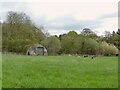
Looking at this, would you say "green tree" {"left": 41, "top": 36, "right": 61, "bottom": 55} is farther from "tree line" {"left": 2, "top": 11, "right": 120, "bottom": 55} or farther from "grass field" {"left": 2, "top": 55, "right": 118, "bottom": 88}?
"grass field" {"left": 2, "top": 55, "right": 118, "bottom": 88}

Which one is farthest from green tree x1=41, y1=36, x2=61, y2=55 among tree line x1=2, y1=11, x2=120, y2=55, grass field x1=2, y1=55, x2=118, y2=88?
grass field x1=2, y1=55, x2=118, y2=88

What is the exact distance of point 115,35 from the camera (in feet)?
270

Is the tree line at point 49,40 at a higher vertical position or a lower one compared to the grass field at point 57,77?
higher

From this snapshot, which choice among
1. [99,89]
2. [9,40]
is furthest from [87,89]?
[9,40]

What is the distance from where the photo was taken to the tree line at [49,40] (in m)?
69.4

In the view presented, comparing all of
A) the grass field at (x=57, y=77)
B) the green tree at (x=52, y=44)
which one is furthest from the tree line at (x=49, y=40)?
the grass field at (x=57, y=77)

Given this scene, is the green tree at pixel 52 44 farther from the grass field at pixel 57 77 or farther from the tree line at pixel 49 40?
the grass field at pixel 57 77

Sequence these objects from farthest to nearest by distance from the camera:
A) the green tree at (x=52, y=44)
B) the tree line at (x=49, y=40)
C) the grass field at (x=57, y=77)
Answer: the green tree at (x=52, y=44) → the tree line at (x=49, y=40) → the grass field at (x=57, y=77)

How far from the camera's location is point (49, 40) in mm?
78625

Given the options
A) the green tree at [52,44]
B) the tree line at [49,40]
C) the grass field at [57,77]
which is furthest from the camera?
the green tree at [52,44]

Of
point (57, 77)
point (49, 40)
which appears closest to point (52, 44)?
point (49, 40)

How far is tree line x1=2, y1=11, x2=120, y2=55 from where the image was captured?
69375 millimetres

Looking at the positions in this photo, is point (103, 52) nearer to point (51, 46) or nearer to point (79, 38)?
point (79, 38)

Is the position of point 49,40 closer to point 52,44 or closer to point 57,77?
point 52,44
